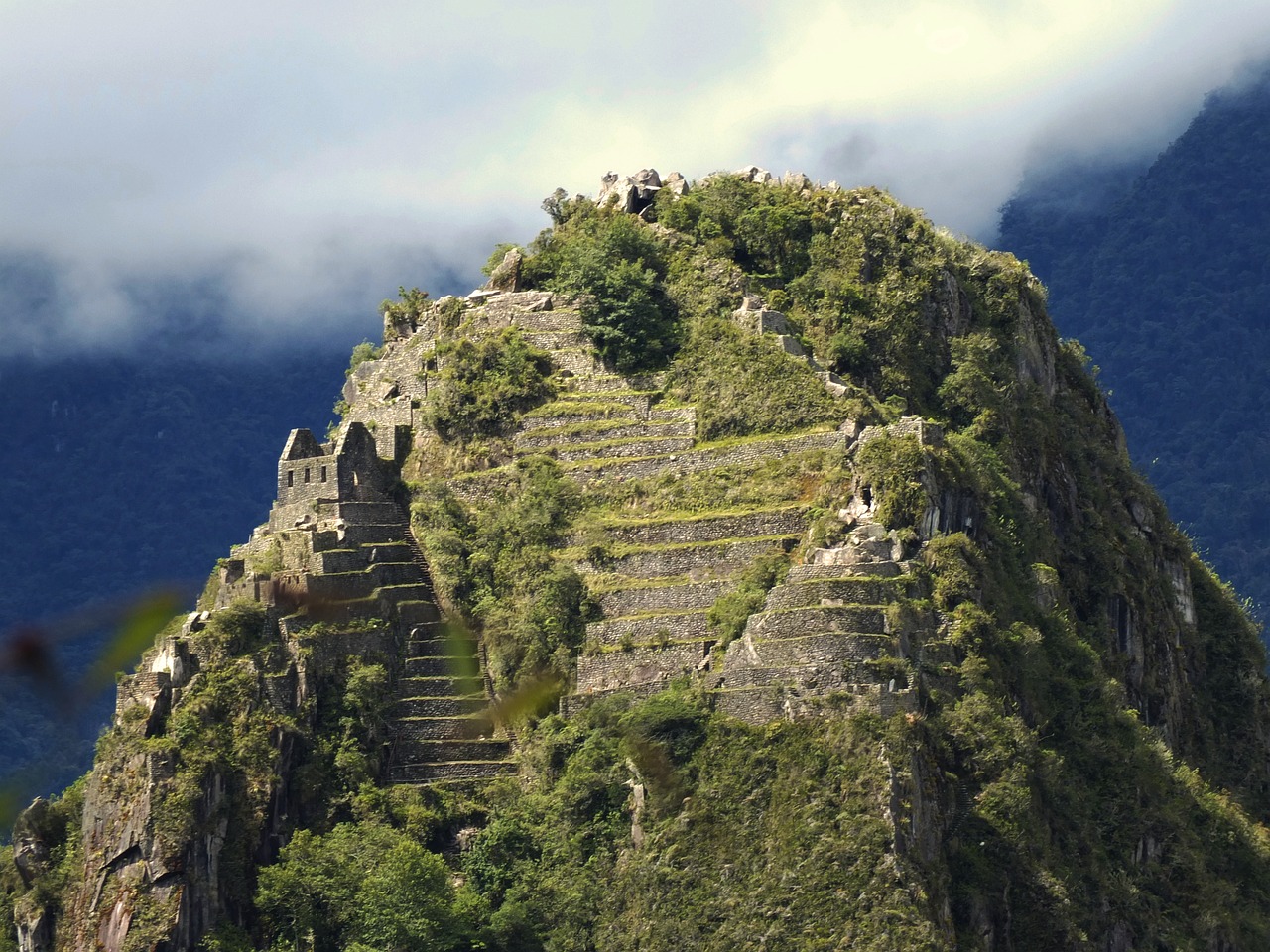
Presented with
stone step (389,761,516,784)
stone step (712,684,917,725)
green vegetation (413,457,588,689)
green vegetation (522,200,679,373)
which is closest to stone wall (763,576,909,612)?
stone step (712,684,917,725)

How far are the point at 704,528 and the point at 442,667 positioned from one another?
898 cm

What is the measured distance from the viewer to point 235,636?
57250mm

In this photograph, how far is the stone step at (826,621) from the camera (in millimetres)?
51188

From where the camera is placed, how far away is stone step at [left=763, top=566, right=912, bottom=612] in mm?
51938

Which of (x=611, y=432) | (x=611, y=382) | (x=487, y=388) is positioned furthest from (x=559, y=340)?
(x=611, y=432)

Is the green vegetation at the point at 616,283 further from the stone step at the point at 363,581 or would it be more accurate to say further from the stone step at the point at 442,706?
the stone step at the point at 442,706

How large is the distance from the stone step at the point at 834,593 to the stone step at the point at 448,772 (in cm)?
995

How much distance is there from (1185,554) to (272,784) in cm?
4089

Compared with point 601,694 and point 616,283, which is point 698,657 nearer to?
point 601,694

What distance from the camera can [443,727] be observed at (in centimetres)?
5850

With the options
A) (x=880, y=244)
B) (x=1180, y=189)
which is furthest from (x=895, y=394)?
(x=1180, y=189)

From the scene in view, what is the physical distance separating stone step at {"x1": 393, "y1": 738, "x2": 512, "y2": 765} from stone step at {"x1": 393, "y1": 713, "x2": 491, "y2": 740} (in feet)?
0.65

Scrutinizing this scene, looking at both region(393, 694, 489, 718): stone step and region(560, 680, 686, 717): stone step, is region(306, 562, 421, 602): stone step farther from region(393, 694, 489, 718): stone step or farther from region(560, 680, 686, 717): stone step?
region(560, 680, 686, 717): stone step

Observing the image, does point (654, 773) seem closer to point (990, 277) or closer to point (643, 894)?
point (643, 894)
